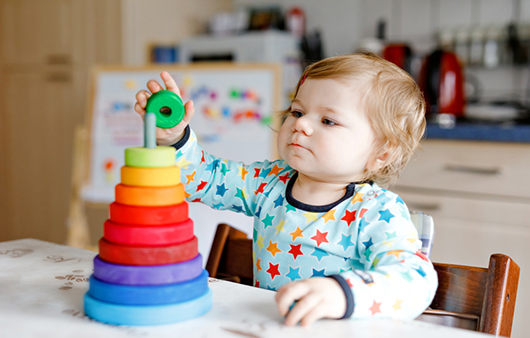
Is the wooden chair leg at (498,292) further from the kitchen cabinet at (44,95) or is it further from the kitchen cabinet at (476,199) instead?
the kitchen cabinet at (44,95)

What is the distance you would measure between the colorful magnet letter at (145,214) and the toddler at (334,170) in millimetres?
206

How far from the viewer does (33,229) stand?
3.22 meters

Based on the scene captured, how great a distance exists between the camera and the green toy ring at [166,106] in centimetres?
59

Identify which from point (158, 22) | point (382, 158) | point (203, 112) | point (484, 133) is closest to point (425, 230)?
point (382, 158)

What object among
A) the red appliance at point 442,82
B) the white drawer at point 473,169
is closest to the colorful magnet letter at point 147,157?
the white drawer at point 473,169

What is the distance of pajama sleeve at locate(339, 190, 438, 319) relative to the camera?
53 cm

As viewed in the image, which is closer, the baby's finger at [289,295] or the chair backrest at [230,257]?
the baby's finger at [289,295]

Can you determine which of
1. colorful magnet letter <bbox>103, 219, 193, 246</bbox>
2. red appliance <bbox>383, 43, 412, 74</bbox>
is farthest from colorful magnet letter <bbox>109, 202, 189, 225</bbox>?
red appliance <bbox>383, 43, 412, 74</bbox>

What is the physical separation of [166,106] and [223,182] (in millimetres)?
299

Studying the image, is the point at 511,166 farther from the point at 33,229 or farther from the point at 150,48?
the point at 33,229

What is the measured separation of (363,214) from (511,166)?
1290 mm

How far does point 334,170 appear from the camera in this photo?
0.76 m

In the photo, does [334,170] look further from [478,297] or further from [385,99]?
[478,297]

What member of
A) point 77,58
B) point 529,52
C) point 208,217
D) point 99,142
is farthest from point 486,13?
point 77,58
